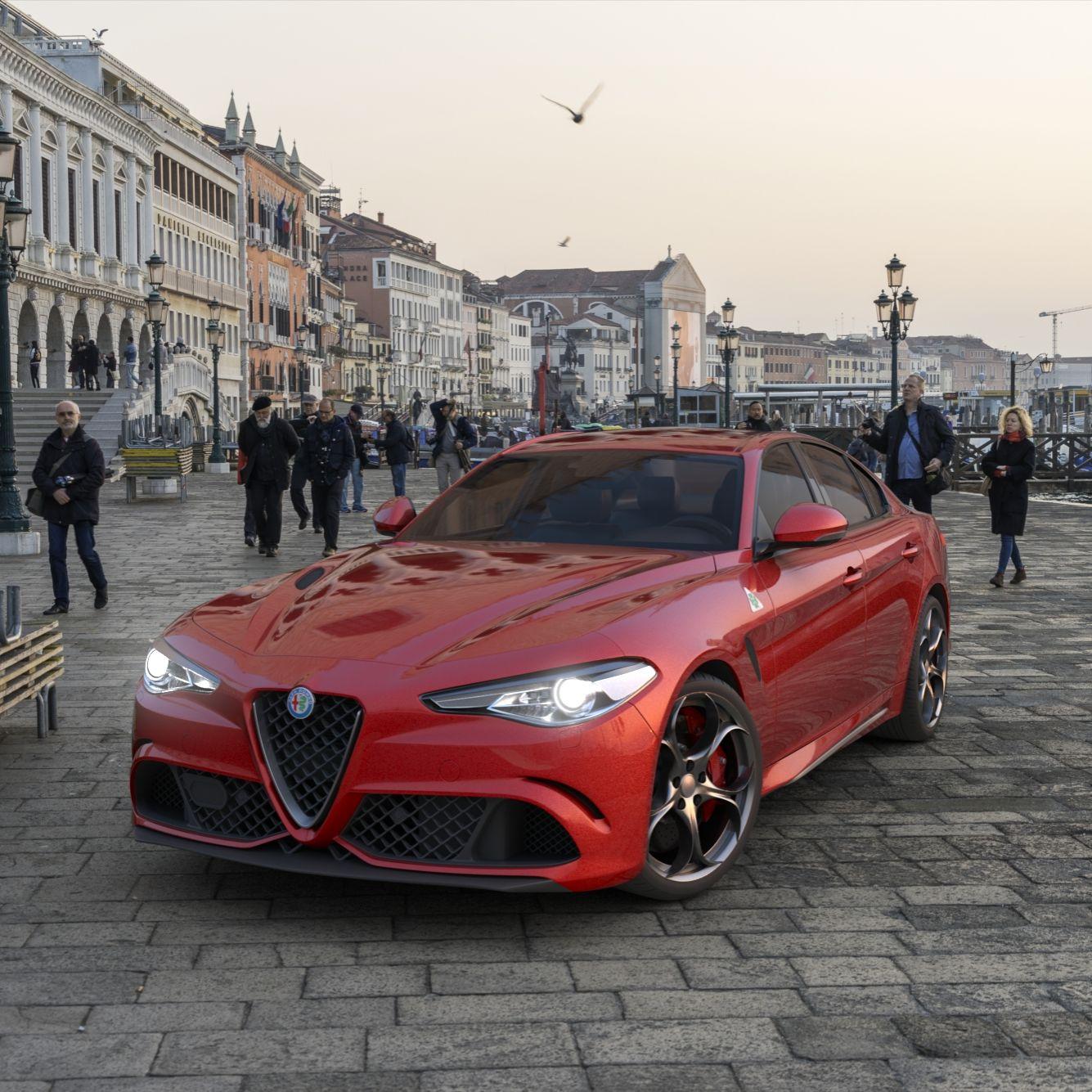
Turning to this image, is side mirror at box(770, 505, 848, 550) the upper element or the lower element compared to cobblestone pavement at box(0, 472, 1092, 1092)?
upper

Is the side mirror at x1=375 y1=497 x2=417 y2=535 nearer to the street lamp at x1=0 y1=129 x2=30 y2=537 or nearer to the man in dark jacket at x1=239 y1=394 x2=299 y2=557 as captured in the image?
the man in dark jacket at x1=239 y1=394 x2=299 y2=557

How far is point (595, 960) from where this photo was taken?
4781 millimetres

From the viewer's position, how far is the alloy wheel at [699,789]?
5.20 metres

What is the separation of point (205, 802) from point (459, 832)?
0.84 m

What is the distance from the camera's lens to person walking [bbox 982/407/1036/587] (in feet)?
51.9

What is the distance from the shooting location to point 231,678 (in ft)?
17.0

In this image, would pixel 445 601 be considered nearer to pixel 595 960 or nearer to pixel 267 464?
pixel 595 960

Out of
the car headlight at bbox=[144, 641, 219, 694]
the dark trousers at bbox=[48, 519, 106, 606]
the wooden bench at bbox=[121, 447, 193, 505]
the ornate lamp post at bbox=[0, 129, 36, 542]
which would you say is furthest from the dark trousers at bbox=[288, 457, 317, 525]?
the car headlight at bbox=[144, 641, 219, 694]

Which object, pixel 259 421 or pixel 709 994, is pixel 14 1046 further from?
pixel 259 421

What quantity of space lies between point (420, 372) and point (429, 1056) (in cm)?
15170

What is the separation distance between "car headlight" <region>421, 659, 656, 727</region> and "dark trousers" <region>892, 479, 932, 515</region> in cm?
1056

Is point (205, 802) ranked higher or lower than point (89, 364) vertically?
lower

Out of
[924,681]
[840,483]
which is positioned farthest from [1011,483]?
[840,483]

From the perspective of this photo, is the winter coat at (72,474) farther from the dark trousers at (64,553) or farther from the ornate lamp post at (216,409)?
the ornate lamp post at (216,409)
